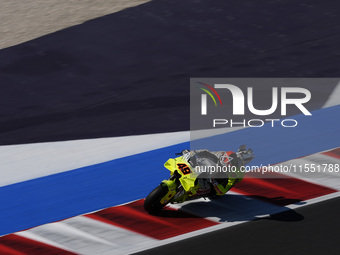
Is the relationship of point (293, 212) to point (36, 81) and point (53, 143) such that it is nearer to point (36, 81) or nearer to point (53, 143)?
point (53, 143)

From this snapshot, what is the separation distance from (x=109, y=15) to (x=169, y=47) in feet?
8.18

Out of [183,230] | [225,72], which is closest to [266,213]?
[183,230]

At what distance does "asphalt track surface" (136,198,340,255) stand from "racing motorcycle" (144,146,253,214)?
67 centimetres

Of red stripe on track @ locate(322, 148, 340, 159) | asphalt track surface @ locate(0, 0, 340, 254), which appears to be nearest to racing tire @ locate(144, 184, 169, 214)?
red stripe on track @ locate(322, 148, 340, 159)

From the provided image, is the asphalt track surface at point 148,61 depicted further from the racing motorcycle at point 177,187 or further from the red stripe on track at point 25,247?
the red stripe on track at point 25,247

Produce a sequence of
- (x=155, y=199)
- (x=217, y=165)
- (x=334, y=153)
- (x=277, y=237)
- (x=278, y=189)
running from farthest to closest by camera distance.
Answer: (x=334, y=153) < (x=278, y=189) < (x=155, y=199) < (x=217, y=165) < (x=277, y=237)

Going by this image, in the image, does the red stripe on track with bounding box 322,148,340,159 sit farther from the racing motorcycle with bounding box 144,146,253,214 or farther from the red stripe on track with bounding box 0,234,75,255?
the red stripe on track with bounding box 0,234,75,255

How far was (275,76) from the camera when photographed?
1455 centimetres

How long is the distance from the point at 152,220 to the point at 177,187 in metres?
0.52

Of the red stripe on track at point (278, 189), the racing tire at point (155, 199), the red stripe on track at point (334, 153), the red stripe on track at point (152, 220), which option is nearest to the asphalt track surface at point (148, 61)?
the red stripe on track at point (334, 153)

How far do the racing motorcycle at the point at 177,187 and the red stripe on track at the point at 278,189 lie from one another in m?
0.82

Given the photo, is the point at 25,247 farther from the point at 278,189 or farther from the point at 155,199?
the point at 278,189

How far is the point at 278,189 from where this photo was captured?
34.2 feet

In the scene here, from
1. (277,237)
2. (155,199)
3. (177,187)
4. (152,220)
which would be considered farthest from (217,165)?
(277,237)
